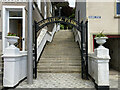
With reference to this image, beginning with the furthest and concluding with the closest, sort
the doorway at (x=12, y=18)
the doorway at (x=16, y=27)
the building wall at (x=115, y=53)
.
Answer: the building wall at (x=115, y=53) → the doorway at (x=16, y=27) → the doorway at (x=12, y=18)

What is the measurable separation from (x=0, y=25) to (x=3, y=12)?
2.45 feet

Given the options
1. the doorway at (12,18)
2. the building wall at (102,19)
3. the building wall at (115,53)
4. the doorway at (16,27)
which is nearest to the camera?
the doorway at (12,18)

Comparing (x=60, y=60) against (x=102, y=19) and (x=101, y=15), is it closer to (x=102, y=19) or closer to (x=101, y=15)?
(x=102, y=19)

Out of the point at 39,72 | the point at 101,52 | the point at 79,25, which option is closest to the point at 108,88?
the point at 101,52

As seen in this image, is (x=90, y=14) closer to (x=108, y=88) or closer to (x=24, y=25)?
(x=24, y=25)

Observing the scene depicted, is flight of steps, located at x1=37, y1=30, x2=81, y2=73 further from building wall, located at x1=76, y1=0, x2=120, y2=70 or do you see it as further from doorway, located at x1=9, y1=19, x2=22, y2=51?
doorway, located at x1=9, y1=19, x2=22, y2=51

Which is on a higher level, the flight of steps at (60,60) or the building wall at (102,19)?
the building wall at (102,19)

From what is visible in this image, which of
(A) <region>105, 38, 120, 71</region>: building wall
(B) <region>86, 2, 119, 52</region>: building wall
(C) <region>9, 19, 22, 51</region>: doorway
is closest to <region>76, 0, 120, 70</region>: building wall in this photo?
(B) <region>86, 2, 119, 52</region>: building wall

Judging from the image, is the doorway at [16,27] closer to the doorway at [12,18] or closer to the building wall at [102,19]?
the doorway at [12,18]

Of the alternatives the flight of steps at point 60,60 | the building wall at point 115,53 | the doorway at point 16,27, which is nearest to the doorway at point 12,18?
the doorway at point 16,27

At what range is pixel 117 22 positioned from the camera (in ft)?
26.2

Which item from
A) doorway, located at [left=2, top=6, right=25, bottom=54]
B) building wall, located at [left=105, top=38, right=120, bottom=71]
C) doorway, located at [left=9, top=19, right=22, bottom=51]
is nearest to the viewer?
doorway, located at [left=2, top=6, right=25, bottom=54]

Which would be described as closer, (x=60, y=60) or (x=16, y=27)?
(x=60, y=60)

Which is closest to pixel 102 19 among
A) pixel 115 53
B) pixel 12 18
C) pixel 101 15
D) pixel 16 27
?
pixel 101 15
